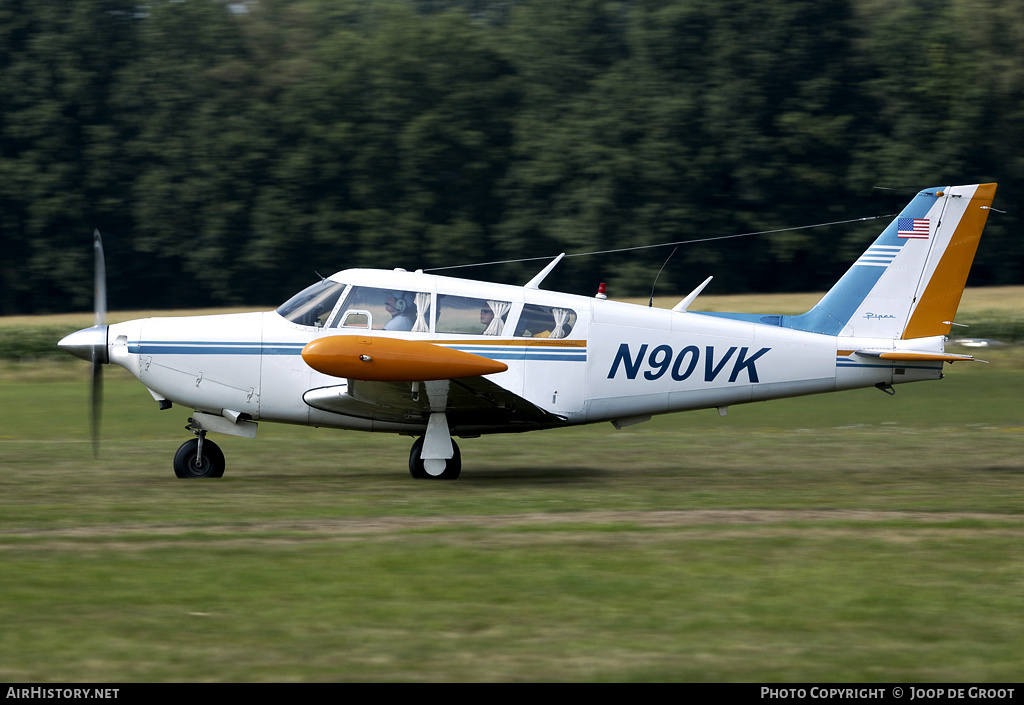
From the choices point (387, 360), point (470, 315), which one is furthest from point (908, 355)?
point (387, 360)

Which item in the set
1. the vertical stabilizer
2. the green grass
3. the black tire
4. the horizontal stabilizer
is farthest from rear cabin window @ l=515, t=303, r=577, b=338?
the black tire

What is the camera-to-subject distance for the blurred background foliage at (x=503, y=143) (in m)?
37.9

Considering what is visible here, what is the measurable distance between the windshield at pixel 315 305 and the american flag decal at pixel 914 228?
5.54m

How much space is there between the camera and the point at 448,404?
428 inches

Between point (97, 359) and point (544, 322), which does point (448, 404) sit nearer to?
point (544, 322)

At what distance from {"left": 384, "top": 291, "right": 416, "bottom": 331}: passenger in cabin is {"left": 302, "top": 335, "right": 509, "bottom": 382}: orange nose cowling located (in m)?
0.84

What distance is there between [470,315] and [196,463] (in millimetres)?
2988

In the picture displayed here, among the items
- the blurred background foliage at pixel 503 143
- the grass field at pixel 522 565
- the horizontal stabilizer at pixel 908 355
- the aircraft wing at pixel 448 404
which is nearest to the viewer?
the grass field at pixel 522 565

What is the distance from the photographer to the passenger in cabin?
1087 cm

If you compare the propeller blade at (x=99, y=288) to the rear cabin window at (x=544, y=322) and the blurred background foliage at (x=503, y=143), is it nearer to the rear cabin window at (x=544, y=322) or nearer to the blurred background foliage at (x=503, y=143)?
the rear cabin window at (x=544, y=322)

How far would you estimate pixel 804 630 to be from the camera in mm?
5879

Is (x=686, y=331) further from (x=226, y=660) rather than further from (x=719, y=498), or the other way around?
(x=226, y=660)

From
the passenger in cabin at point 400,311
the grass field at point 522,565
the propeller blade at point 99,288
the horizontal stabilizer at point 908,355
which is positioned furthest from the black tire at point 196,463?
the horizontal stabilizer at point 908,355

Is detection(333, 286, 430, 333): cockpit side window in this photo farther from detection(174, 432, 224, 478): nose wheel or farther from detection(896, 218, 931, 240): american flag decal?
detection(896, 218, 931, 240): american flag decal
